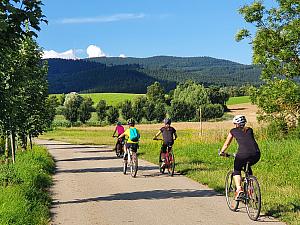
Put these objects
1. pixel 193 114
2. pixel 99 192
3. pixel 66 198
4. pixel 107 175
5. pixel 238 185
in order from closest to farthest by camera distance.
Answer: pixel 238 185
pixel 66 198
pixel 99 192
pixel 107 175
pixel 193 114

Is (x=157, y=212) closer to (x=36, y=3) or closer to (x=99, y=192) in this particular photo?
(x=99, y=192)

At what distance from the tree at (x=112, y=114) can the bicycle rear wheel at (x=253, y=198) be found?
102 metres

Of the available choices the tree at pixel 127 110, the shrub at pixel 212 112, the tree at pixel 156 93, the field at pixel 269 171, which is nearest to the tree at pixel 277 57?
the field at pixel 269 171

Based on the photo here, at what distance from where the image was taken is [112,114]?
361 feet

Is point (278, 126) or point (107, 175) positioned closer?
point (107, 175)

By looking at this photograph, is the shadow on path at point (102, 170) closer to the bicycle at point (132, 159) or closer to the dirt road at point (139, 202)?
the bicycle at point (132, 159)

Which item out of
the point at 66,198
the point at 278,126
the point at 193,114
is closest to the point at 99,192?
the point at 66,198

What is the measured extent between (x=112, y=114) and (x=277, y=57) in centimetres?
8262

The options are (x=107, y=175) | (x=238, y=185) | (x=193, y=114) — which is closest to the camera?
(x=238, y=185)

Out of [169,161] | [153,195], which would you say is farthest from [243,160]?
[169,161]

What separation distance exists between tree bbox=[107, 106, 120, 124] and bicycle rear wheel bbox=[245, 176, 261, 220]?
333ft

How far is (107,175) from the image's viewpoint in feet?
53.3

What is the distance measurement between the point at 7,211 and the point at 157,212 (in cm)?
298

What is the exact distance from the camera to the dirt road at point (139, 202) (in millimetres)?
8513
